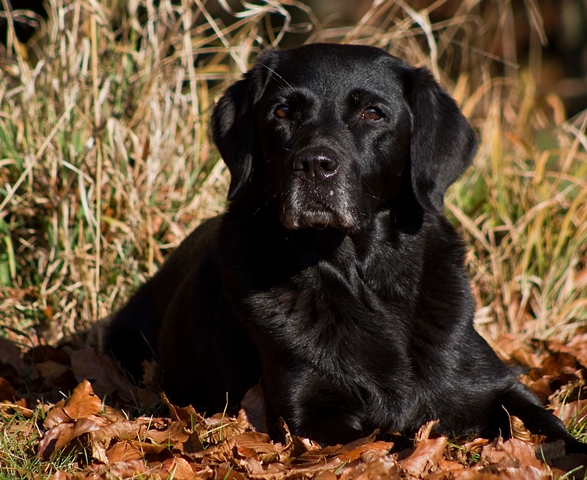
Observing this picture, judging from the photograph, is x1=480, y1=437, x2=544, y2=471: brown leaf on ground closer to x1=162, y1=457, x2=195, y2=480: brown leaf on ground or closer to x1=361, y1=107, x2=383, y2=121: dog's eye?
x1=162, y1=457, x2=195, y2=480: brown leaf on ground

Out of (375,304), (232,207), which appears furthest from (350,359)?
(232,207)

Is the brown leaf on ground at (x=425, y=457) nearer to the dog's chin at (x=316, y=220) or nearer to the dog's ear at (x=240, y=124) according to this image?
the dog's chin at (x=316, y=220)

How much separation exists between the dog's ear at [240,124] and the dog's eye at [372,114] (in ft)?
1.60

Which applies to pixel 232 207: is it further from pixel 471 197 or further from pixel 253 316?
pixel 471 197

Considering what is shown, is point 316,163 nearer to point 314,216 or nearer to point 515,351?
point 314,216

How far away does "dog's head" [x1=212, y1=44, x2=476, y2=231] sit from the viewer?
3074 mm

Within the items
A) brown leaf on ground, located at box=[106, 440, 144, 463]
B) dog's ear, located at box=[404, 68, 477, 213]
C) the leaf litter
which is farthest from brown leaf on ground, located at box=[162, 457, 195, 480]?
dog's ear, located at box=[404, 68, 477, 213]

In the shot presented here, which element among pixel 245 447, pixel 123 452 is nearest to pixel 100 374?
pixel 123 452

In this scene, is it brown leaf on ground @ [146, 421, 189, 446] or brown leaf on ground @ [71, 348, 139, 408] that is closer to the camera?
brown leaf on ground @ [146, 421, 189, 446]

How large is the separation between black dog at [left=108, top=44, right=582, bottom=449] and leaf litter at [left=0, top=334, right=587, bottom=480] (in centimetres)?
13

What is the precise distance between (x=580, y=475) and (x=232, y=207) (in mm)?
1740

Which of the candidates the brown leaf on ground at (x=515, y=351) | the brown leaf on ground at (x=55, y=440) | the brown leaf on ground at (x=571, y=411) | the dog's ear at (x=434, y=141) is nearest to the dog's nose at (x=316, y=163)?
the dog's ear at (x=434, y=141)

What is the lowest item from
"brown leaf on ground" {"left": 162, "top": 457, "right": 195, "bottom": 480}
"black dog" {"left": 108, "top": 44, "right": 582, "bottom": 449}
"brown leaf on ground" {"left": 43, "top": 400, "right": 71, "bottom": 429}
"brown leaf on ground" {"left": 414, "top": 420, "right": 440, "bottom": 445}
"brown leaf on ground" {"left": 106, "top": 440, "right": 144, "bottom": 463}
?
"brown leaf on ground" {"left": 43, "top": 400, "right": 71, "bottom": 429}

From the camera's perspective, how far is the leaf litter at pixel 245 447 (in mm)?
2602
